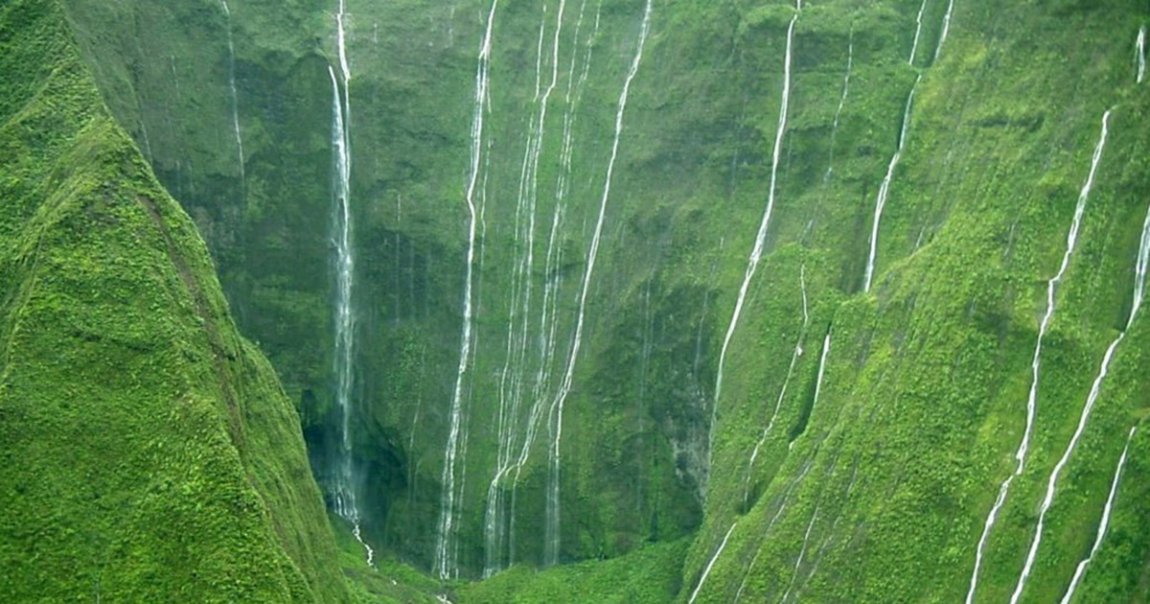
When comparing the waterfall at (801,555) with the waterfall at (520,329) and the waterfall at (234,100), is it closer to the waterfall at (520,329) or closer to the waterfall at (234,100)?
the waterfall at (520,329)

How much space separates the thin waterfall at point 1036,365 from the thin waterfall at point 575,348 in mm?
12100

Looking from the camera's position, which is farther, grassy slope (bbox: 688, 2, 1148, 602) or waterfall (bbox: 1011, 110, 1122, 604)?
grassy slope (bbox: 688, 2, 1148, 602)

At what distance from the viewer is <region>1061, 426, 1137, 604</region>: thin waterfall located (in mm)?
28234

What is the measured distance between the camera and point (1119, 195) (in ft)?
101

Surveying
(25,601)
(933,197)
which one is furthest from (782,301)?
(25,601)

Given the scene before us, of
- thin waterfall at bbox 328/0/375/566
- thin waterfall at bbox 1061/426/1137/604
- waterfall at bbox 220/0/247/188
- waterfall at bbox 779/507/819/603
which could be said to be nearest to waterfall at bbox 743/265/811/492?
waterfall at bbox 779/507/819/603

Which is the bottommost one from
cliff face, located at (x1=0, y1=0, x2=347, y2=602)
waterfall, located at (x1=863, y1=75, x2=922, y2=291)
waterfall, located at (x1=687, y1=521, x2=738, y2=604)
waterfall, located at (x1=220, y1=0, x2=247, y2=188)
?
waterfall, located at (x1=687, y1=521, x2=738, y2=604)

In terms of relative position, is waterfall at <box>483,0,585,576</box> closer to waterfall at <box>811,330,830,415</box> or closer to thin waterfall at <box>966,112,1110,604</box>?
waterfall at <box>811,330,830,415</box>

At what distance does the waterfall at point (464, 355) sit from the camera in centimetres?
3891

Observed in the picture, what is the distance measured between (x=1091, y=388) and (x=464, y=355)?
1650 centimetres

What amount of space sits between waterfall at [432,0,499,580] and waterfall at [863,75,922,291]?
35.4 ft

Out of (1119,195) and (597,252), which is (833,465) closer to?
(1119,195)

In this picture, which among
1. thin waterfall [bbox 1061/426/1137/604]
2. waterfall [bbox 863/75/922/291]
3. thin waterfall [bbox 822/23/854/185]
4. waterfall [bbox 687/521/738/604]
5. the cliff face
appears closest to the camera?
the cliff face

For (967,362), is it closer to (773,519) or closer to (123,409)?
(773,519)
